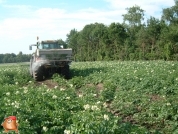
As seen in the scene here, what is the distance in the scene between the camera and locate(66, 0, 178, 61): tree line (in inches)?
1838

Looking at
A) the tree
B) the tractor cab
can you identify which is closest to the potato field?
the tractor cab

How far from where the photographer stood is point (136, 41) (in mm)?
55625

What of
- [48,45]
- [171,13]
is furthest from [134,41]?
[48,45]

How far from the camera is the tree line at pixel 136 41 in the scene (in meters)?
46.7

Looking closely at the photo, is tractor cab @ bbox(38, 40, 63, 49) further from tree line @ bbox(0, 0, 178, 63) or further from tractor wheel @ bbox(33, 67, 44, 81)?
tree line @ bbox(0, 0, 178, 63)

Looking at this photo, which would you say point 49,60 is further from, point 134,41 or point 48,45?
point 134,41

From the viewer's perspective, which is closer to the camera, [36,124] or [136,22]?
[36,124]

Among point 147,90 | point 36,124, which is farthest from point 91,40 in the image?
point 36,124

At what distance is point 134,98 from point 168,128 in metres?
3.18

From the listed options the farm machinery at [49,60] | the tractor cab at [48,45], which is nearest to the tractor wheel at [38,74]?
the farm machinery at [49,60]

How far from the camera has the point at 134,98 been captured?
1066 centimetres

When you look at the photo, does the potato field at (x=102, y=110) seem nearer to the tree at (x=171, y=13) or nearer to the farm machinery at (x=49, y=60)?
the farm machinery at (x=49, y=60)

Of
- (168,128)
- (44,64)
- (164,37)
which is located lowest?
(168,128)

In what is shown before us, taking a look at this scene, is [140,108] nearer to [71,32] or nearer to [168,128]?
[168,128]
